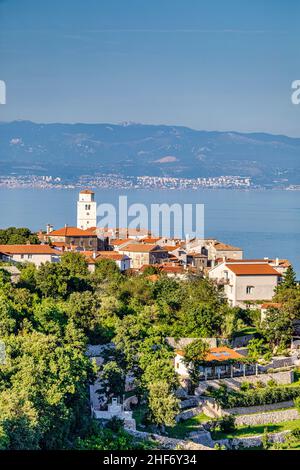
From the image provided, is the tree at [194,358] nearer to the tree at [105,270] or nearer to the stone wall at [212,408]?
the stone wall at [212,408]

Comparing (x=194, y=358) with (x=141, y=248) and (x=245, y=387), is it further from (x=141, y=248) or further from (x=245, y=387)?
(x=141, y=248)

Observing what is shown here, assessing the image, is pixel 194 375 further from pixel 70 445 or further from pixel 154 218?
pixel 154 218

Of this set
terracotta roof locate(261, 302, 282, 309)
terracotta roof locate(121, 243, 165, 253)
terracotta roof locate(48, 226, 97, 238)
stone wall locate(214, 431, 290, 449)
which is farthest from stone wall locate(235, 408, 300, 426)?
terracotta roof locate(48, 226, 97, 238)

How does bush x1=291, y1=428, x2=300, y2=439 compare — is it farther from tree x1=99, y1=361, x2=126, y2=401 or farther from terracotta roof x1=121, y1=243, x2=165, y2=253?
terracotta roof x1=121, y1=243, x2=165, y2=253

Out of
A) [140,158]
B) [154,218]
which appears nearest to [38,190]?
[140,158]

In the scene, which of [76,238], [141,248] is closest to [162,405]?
[141,248]
